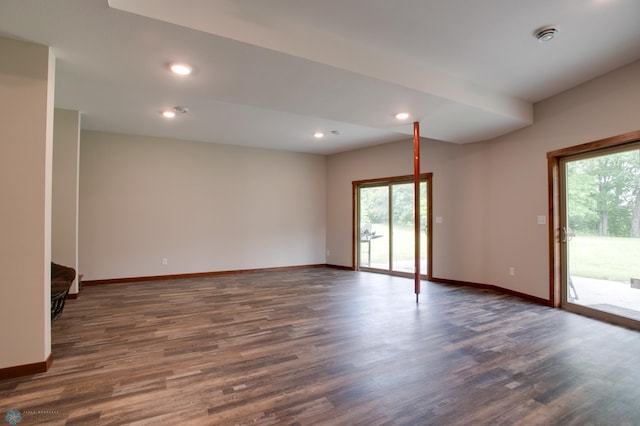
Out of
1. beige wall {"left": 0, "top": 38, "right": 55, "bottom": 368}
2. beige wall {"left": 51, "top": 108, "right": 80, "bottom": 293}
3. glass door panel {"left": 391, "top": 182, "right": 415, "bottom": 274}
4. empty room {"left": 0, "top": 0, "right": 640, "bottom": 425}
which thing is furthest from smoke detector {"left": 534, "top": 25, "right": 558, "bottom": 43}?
beige wall {"left": 51, "top": 108, "right": 80, "bottom": 293}

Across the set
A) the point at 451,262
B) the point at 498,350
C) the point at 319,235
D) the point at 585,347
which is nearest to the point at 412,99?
the point at 498,350

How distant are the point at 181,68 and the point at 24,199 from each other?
161 cm

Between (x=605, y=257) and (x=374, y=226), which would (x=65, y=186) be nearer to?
(x=374, y=226)

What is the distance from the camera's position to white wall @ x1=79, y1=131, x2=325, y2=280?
18.0ft

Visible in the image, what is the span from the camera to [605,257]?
358 cm

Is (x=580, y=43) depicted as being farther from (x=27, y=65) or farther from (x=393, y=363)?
(x=27, y=65)

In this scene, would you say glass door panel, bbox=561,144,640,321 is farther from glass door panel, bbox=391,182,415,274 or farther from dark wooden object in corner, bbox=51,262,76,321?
dark wooden object in corner, bbox=51,262,76,321

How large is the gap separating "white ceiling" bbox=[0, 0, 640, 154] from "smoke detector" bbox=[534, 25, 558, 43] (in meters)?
0.06

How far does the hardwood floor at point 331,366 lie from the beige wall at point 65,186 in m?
0.81

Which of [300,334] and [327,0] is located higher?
[327,0]

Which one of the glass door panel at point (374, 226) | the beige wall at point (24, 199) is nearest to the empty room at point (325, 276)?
the beige wall at point (24, 199)

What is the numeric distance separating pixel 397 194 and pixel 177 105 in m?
4.38

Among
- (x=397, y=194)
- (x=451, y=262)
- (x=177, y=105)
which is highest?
(x=177, y=105)

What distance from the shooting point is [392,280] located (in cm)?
587
